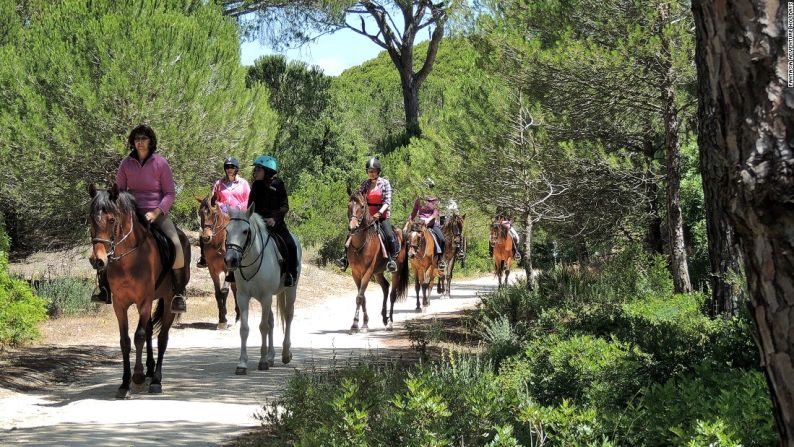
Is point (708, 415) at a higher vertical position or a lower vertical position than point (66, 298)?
lower

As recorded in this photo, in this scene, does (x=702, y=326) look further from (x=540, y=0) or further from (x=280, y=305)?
(x=540, y=0)

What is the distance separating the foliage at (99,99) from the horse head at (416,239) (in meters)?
4.75

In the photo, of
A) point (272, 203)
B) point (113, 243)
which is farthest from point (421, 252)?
point (113, 243)

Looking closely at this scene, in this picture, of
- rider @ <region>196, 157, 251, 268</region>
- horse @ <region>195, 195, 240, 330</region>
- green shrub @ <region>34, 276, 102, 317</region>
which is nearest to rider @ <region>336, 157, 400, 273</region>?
rider @ <region>196, 157, 251, 268</region>

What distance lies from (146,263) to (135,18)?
1172cm

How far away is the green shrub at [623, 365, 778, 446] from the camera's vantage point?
4773mm

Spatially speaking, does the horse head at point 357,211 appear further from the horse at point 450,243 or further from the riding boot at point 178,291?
the horse at point 450,243

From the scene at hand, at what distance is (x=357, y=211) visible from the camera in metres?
16.0

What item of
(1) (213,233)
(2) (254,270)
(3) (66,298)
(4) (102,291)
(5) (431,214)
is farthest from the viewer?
(5) (431,214)

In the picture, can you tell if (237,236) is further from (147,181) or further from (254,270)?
(147,181)

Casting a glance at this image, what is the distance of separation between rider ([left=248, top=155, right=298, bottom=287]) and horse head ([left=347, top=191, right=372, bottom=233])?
124 inches

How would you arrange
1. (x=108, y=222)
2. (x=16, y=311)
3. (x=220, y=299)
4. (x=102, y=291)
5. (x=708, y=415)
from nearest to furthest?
(x=708, y=415)
(x=108, y=222)
(x=102, y=291)
(x=16, y=311)
(x=220, y=299)

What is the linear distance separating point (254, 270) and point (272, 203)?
1.25 meters

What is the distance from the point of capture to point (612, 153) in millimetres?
16172
